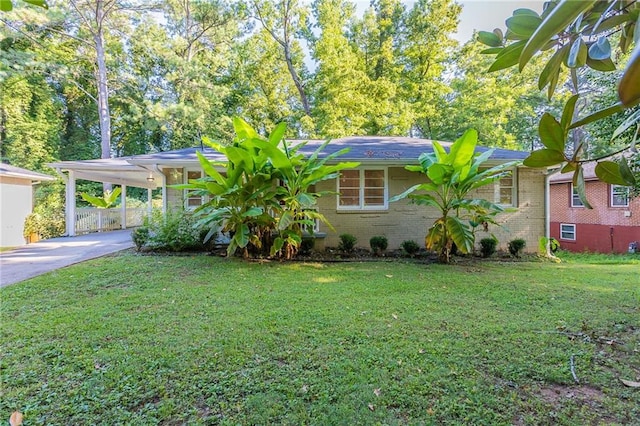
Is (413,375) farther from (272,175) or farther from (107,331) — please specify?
(272,175)

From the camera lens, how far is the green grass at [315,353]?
6.97ft

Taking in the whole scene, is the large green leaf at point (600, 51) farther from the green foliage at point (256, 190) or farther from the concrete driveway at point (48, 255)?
the concrete driveway at point (48, 255)

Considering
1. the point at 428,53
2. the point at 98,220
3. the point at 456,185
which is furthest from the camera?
the point at 428,53

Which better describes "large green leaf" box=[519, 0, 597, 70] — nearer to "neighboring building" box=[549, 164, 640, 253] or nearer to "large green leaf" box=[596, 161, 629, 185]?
"large green leaf" box=[596, 161, 629, 185]

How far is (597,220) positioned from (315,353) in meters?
16.1

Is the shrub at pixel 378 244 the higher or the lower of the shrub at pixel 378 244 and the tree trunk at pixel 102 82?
the lower

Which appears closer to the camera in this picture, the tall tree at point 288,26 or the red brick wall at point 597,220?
the red brick wall at point 597,220

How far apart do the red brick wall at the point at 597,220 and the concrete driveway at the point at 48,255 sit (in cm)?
1682

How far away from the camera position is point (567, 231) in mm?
14719

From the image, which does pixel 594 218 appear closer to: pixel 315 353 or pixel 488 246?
pixel 488 246

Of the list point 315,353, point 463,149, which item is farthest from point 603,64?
point 463,149

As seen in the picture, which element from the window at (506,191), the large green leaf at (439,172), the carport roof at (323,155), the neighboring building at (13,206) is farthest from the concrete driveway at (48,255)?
the window at (506,191)

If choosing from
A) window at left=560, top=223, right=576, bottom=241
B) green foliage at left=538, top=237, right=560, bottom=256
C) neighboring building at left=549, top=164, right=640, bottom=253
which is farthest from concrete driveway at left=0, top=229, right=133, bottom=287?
window at left=560, top=223, right=576, bottom=241

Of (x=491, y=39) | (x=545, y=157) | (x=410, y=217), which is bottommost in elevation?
(x=410, y=217)
